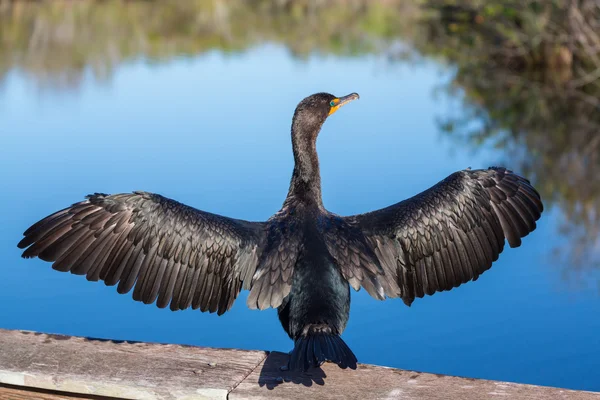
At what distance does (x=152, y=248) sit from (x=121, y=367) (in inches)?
35.9

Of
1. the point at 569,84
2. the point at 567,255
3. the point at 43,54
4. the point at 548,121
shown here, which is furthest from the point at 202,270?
the point at 43,54

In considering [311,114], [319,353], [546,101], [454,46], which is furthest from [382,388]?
[454,46]

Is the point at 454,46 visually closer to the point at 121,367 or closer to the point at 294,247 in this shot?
the point at 294,247

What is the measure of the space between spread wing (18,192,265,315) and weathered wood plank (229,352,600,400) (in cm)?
87

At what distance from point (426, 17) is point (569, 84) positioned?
936cm

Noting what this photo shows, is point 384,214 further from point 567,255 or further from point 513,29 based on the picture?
point 513,29

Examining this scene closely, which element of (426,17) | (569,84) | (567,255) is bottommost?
(567,255)

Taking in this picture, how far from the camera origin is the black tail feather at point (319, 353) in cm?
284

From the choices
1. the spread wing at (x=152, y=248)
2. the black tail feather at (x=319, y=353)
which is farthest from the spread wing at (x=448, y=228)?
the black tail feather at (x=319, y=353)

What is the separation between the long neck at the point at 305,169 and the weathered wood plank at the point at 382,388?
1289 millimetres

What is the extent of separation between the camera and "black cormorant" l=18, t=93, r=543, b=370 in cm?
351

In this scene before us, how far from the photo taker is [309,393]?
270 cm

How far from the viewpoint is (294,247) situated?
3.59 meters

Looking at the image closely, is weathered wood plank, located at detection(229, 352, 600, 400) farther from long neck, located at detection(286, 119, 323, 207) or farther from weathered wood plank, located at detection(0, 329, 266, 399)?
long neck, located at detection(286, 119, 323, 207)
